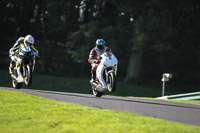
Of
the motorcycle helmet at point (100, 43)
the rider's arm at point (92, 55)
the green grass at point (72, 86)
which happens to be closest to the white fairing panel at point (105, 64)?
the motorcycle helmet at point (100, 43)

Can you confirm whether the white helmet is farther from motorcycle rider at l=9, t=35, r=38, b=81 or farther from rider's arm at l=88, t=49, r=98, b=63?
rider's arm at l=88, t=49, r=98, b=63

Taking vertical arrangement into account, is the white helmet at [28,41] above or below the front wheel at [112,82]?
above

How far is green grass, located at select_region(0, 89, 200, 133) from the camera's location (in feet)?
24.1

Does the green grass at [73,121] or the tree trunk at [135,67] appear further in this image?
the tree trunk at [135,67]

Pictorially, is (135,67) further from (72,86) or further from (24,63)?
(24,63)

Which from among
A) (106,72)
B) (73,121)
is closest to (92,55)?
(106,72)

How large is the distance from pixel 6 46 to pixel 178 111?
112 ft

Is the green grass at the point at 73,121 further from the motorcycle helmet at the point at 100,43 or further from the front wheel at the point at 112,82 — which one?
the motorcycle helmet at the point at 100,43

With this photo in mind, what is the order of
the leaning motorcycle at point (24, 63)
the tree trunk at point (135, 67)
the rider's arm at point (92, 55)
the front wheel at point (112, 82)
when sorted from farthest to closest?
1. the tree trunk at point (135, 67)
2. the leaning motorcycle at point (24, 63)
3. the rider's arm at point (92, 55)
4. the front wheel at point (112, 82)

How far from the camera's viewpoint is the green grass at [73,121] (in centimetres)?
735

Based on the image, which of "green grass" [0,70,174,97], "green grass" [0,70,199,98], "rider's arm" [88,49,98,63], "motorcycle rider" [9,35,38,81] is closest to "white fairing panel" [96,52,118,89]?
"rider's arm" [88,49,98,63]

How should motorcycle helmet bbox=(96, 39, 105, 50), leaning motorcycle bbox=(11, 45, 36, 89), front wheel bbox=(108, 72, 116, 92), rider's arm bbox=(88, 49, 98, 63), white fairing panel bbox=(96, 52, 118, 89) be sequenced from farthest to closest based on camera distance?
leaning motorcycle bbox=(11, 45, 36, 89), rider's arm bbox=(88, 49, 98, 63), motorcycle helmet bbox=(96, 39, 105, 50), white fairing panel bbox=(96, 52, 118, 89), front wheel bbox=(108, 72, 116, 92)

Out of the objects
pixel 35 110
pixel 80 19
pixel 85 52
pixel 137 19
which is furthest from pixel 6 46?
pixel 35 110

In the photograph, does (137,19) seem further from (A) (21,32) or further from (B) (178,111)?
(B) (178,111)
